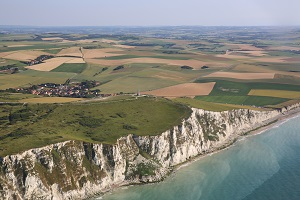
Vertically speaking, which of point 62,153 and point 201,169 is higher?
point 62,153

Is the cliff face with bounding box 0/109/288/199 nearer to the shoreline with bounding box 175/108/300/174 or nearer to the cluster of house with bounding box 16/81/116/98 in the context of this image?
the shoreline with bounding box 175/108/300/174

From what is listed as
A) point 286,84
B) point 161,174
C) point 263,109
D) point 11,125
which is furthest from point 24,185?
point 286,84

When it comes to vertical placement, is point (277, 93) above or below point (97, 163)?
below

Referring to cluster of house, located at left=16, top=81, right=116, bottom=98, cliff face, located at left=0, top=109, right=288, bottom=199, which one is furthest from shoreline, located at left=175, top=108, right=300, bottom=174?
cluster of house, located at left=16, top=81, right=116, bottom=98

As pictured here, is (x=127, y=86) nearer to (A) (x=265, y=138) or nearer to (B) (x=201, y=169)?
(A) (x=265, y=138)

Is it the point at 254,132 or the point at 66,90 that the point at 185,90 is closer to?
the point at 254,132

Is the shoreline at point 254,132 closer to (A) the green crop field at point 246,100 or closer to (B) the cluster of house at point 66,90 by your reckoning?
(A) the green crop field at point 246,100

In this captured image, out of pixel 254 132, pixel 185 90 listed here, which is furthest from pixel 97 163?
pixel 185 90
